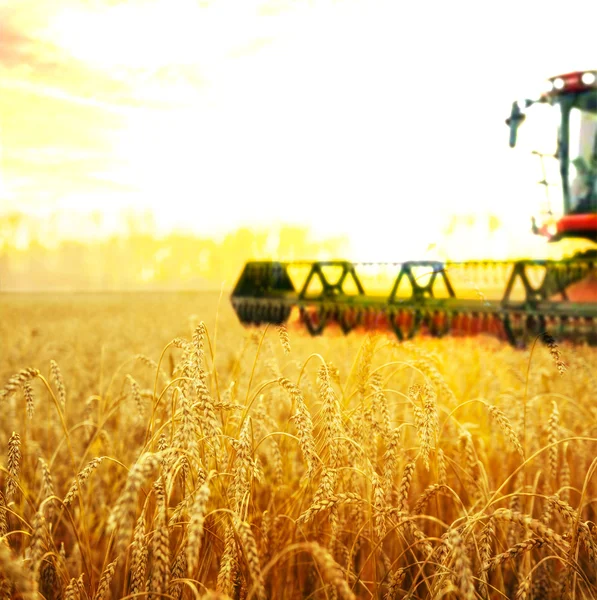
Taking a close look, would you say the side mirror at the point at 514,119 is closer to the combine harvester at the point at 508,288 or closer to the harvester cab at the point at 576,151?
the combine harvester at the point at 508,288

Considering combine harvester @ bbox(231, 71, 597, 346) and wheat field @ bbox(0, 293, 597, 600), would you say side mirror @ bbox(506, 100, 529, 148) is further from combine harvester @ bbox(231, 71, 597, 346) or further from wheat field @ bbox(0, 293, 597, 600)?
wheat field @ bbox(0, 293, 597, 600)

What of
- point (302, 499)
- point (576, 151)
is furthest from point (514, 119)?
point (302, 499)

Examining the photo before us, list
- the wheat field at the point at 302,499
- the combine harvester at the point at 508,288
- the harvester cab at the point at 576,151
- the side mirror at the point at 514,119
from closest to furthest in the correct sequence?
the wheat field at the point at 302,499 → the combine harvester at the point at 508,288 → the side mirror at the point at 514,119 → the harvester cab at the point at 576,151

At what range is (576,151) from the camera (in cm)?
925

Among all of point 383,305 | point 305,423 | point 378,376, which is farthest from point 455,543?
point 383,305

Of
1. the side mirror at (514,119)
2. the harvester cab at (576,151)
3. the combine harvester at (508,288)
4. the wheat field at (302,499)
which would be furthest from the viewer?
the harvester cab at (576,151)

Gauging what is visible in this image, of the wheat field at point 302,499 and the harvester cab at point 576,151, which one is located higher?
the harvester cab at point 576,151

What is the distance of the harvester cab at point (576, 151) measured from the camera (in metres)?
8.97

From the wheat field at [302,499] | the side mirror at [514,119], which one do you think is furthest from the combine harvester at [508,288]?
the wheat field at [302,499]

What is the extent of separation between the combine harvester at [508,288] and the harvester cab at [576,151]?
14mm

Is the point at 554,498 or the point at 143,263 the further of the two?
the point at 143,263

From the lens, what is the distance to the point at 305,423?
1.36 m

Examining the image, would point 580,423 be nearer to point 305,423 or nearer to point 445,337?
point 305,423

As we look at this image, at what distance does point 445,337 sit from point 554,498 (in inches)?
265
